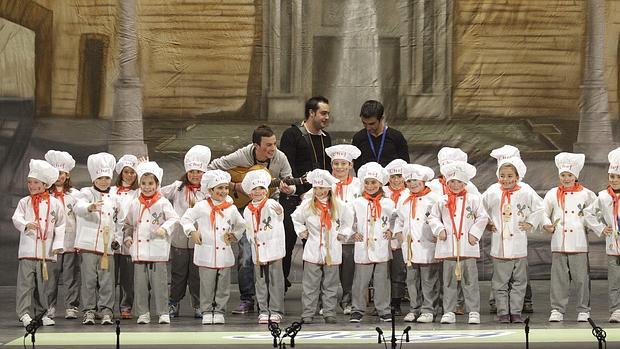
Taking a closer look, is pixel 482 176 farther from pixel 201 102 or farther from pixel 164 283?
pixel 164 283

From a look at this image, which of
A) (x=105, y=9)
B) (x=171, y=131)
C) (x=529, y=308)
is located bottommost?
(x=529, y=308)

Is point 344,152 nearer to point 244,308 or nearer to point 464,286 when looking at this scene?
point 464,286

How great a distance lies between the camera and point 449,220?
11.0 meters

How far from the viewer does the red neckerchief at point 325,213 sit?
1094cm

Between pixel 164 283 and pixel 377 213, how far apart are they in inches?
65.2

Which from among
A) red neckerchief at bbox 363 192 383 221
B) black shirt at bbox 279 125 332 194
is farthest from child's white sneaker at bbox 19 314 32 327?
red neckerchief at bbox 363 192 383 221

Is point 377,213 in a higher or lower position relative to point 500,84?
lower

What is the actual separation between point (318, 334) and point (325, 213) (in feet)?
4.17

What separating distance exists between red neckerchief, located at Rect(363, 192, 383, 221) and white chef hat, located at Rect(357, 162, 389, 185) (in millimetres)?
123

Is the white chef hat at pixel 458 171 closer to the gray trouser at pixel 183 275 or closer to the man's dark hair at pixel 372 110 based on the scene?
the man's dark hair at pixel 372 110

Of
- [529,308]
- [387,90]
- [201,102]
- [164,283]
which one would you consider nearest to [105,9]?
[201,102]

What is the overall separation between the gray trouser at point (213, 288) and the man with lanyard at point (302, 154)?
86cm

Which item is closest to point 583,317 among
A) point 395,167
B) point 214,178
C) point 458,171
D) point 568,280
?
point 568,280

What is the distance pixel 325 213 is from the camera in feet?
35.9
